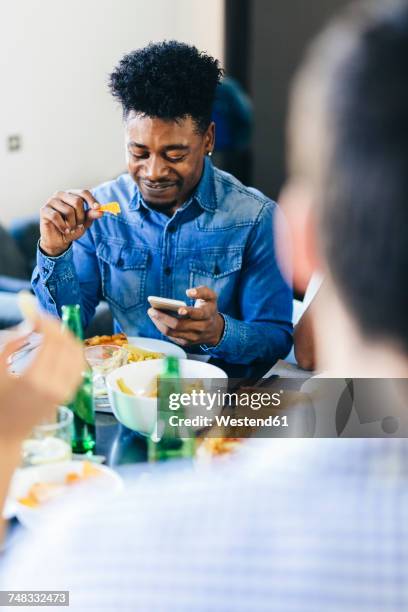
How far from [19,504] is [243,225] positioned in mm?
973

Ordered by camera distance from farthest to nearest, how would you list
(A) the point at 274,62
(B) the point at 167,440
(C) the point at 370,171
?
1. (A) the point at 274,62
2. (B) the point at 167,440
3. (C) the point at 370,171

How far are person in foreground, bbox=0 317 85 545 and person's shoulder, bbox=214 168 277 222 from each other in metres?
1.09

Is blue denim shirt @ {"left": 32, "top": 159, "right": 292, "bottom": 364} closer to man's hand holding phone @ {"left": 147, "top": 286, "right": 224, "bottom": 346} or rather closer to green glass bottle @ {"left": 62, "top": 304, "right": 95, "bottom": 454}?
man's hand holding phone @ {"left": 147, "top": 286, "right": 224, "bottom": 346}

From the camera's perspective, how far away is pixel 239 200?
184cm

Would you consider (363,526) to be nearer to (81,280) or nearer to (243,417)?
(243,417)

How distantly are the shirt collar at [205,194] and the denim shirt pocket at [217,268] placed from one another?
0.35 ft

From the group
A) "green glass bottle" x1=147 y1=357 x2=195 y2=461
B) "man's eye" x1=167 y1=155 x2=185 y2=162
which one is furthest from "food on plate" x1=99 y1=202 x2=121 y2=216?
"green glass bottle" x1=147 y1=357 x2=195 y2=461

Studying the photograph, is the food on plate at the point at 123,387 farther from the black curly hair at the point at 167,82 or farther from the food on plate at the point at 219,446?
the black curly hair at the point at 167,82

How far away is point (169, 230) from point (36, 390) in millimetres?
1096

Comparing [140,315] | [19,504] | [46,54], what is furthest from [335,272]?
[46,54]

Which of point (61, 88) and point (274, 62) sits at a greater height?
point (274, 62)

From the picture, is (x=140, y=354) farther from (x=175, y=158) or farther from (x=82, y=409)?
(x=175, y=158)

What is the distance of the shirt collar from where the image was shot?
1.80m

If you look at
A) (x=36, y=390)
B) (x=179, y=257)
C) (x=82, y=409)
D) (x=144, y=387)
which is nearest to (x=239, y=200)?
(x=179, y=257)
